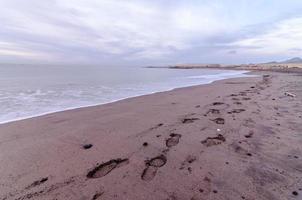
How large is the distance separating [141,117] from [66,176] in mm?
3919

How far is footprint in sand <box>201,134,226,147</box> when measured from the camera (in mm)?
4648

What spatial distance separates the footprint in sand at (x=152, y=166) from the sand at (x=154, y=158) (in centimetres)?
2

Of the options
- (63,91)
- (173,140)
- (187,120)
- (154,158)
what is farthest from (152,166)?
(63,91)

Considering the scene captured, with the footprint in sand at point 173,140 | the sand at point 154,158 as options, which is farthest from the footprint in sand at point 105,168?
the footprint in sand at point 173,140

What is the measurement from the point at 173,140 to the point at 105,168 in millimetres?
1888

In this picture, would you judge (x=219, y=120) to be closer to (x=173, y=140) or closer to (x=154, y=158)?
(x=173, y=140)

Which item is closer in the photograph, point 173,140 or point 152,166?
point 152,166

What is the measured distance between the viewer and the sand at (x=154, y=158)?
9.72ft

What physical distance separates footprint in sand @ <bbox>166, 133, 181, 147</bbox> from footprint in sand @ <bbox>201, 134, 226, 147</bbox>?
625 millimetres

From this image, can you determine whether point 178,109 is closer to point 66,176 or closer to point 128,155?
point 128,155

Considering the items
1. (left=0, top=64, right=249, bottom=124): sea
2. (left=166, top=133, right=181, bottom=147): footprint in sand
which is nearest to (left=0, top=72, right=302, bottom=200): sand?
(left=166, top=133, right=181, bottom=147): footprint in sand

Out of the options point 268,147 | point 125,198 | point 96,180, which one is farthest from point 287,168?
point 96,180

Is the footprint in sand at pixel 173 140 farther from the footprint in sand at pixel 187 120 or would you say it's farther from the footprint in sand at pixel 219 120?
the footprint in sand at pixel 219 120

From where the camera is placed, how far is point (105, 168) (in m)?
3.59
